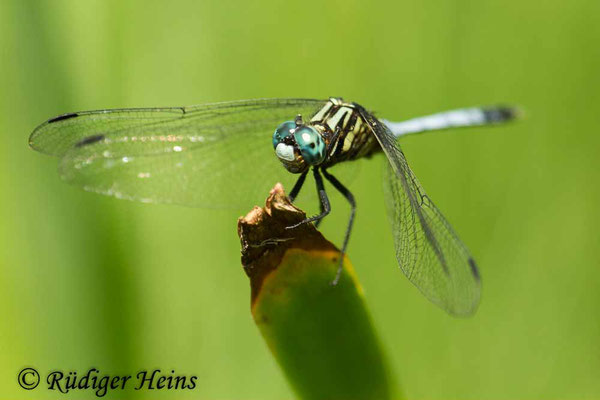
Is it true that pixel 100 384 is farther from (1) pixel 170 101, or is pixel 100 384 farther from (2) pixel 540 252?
(2) pixel 540 252

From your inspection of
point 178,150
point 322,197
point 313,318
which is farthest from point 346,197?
point 313,318

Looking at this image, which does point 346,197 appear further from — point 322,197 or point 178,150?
point 178,150

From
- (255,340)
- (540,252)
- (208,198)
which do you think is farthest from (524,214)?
(208,198)

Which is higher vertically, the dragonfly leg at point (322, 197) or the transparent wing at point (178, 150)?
the transparent wing at point (178, 150)

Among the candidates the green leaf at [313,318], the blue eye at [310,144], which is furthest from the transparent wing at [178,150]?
the green leaf at [313,318]
